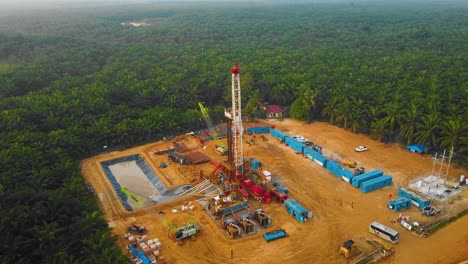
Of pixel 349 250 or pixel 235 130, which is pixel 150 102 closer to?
pixel 235 130

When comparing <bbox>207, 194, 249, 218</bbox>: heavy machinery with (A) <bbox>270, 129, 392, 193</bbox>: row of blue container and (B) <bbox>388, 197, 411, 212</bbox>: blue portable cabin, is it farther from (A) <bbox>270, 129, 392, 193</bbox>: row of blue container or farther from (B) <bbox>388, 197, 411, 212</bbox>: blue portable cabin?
(B) <bbox>388, 197, 411, 212</bbox>: blue portable cabin

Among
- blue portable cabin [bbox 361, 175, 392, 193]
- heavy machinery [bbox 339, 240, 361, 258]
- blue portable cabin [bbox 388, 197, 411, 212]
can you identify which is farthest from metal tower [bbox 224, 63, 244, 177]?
blue portable cabin [bbox 388, 197, 411, 212]

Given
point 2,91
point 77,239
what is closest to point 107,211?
point 77,239

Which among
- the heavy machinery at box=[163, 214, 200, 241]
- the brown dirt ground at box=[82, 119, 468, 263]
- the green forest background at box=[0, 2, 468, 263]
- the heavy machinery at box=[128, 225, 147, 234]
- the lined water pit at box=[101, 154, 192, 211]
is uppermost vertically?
the green forest background at box=[0, 2, 468, 263]

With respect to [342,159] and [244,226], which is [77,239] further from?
[342,159]

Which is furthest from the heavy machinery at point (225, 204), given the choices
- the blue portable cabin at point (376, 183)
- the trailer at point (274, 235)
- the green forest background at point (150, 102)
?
the blue portable cabin at point (376, 183)

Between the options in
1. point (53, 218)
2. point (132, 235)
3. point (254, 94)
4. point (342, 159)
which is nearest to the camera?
point (53, 218)
